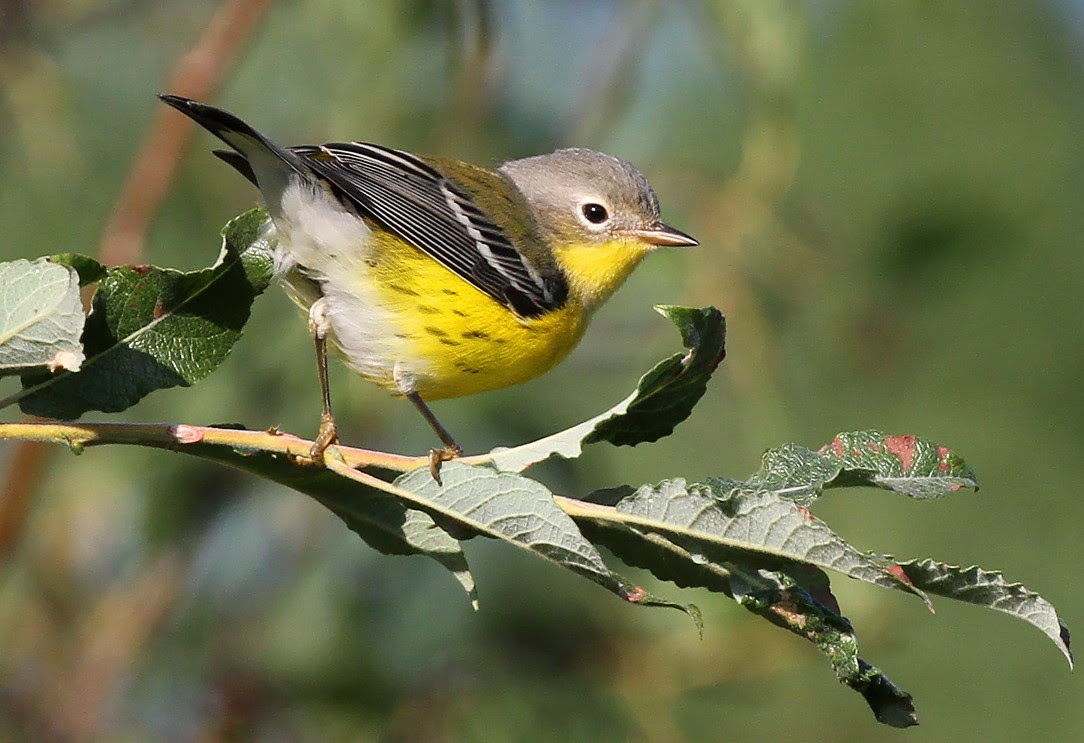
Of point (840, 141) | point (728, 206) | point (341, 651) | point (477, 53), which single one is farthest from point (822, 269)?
point (840, 141)

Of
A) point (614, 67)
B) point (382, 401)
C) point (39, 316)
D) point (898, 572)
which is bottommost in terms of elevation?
point (382, 401)

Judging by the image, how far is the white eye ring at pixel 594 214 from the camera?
3.94 m

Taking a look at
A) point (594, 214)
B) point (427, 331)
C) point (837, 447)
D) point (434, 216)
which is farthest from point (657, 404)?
point (594, 214)

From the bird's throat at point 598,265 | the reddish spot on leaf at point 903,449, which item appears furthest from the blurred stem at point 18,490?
the reddish spot on leaf at point 903,449

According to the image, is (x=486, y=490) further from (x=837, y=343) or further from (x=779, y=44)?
(x=837, y=343)

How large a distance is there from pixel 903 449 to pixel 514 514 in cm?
53

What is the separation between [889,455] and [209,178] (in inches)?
136

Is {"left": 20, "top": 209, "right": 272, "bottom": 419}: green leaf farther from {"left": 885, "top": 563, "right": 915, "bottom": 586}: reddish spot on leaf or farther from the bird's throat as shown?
the bird's throat

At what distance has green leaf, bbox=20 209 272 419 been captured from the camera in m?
1.90

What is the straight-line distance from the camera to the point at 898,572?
5.36 ft

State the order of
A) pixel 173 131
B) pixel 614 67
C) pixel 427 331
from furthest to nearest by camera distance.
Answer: pixel 614 67
pixel 173 131
pixel 427 331

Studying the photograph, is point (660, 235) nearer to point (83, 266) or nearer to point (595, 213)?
point (595, 213)

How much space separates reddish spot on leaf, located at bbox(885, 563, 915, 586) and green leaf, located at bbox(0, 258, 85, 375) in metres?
1.02

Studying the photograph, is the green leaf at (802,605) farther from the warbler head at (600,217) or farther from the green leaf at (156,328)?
the warbler head at (600,217)
